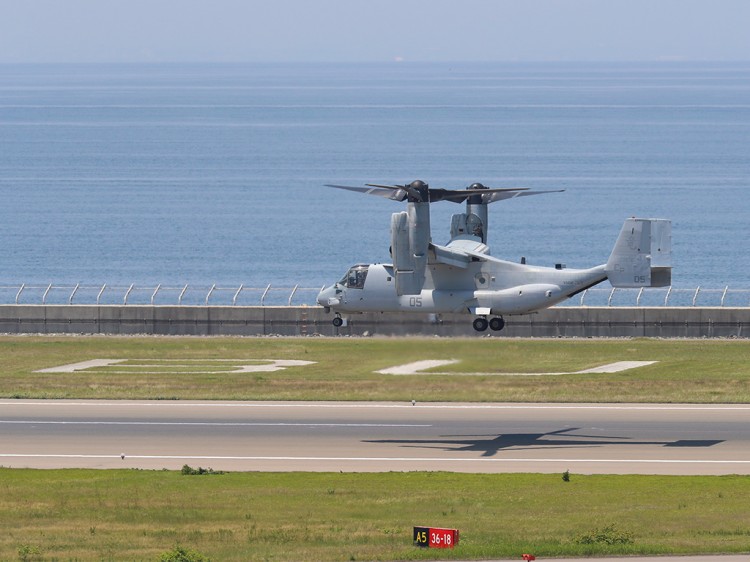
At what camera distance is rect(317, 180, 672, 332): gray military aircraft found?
49.0 metres

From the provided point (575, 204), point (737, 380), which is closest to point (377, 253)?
Answer: point (575, 204)

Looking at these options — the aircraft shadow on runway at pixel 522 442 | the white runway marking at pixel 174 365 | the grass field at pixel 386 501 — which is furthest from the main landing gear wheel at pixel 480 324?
the white runway marking at pixel 174 365

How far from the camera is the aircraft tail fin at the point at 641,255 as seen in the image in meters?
50.4

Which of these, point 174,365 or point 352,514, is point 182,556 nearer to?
point 352,514

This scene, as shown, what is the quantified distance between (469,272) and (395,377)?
6.80m

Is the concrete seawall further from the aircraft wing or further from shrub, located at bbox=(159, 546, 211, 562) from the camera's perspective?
shrub, located at bbox=(159, 546, 211, 562)

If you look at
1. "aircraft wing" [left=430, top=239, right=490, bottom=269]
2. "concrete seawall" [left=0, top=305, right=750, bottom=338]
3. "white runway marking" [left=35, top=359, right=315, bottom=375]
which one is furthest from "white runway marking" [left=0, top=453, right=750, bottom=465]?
"concrete seawall" [left=0, top=305, right=750, bottom=338]

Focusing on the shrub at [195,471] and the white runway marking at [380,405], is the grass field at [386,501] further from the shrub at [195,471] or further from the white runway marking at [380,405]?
the white runway marking at [380,405]

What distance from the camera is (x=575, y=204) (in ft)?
614

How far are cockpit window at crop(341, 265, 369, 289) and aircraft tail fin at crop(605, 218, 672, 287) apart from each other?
403 inches

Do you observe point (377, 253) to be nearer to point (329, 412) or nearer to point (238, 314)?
point (238, 314)

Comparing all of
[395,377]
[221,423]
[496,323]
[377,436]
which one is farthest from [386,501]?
[395,377]

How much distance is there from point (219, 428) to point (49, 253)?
Result: 105568 millimetres

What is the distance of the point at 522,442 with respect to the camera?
4709cm
